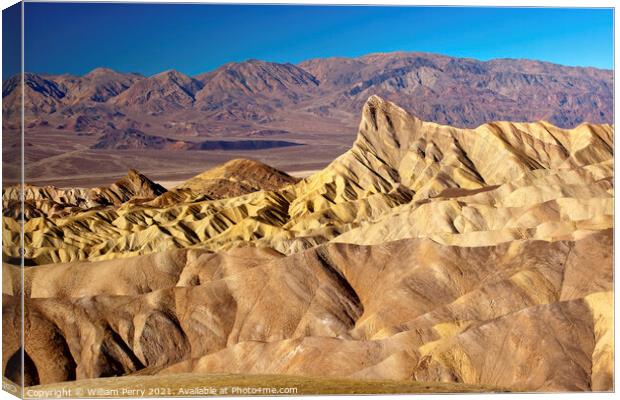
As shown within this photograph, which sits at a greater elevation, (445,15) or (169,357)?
(445,15)

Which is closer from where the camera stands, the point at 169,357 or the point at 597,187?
the point at 169,357

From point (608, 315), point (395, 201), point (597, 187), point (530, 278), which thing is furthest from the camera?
point (395, 201)

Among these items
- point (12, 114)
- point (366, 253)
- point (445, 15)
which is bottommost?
point (366, 253)

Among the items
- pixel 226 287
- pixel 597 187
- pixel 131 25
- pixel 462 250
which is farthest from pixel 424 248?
pixel 131 25

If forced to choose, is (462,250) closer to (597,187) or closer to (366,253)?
(366,253)

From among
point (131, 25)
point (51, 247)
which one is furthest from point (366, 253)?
point (131, 25)

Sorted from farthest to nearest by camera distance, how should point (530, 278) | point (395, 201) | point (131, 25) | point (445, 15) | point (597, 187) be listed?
point (131, 25) < point (395, 201) < point (597, 187) < point (445, 15) < point (530, 278)

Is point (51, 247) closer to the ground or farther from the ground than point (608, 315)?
closer to the ground

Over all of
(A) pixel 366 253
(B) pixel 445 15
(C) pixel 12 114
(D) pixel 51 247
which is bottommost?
(D) pixel 51 247

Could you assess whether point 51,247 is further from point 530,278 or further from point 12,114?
point 12,114
